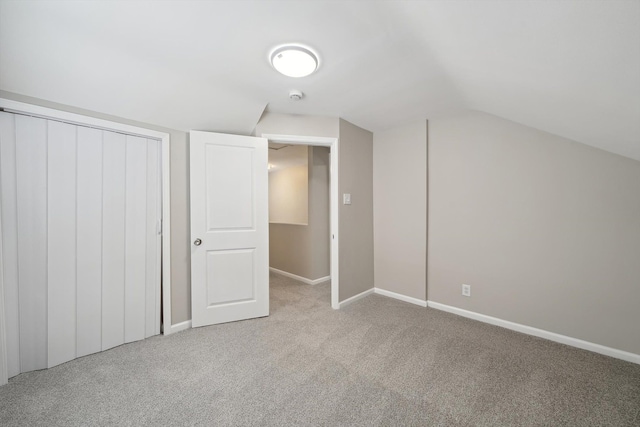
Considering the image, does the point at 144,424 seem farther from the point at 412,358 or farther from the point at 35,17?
the point at 35,17

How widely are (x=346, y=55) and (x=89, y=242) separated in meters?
2.42

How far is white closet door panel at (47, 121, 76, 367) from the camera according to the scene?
1803 mm

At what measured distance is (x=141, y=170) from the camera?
2197mm

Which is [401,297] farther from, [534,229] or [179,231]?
[179,231]

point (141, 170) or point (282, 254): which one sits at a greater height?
point (141, 170)

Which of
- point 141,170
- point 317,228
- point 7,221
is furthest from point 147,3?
point 317,228

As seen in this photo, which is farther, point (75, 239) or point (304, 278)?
point (304, 278)

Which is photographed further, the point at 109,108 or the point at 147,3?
the point at 109,108

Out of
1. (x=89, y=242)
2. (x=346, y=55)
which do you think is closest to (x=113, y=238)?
(x=89, y=242)

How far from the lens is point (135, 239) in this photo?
7.16ft

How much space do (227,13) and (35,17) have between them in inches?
41.2

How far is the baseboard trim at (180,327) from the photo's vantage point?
7.71 feet

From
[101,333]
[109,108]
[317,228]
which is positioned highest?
[109,108]

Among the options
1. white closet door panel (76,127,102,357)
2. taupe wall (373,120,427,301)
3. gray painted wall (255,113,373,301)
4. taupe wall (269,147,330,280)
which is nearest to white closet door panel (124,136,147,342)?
white closet door panel (76,127,102,357)
